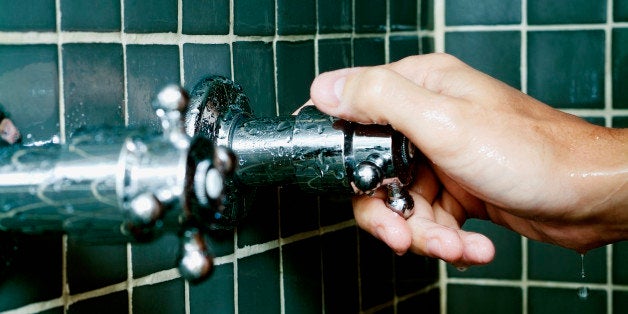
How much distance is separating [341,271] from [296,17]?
13.7 inches

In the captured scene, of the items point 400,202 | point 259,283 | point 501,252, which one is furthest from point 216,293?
point 501,252

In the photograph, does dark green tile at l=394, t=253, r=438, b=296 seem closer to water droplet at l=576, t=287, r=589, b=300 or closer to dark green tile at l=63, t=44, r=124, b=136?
water droplet at l=576, t=287, r=589, b=300

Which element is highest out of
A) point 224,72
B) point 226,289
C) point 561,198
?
point 224,72

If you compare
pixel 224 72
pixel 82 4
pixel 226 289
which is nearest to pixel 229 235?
pixel 226 289

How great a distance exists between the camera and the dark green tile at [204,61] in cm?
62

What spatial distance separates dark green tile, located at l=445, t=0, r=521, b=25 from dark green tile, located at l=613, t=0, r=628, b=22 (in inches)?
5.7

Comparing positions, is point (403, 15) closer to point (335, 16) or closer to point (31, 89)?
point (335, 16)

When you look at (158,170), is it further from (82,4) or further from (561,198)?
(561,198)

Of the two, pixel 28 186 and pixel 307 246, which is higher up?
pixel 28 186

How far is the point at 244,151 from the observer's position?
0.55 metres

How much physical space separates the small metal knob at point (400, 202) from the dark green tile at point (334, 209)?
162 millimetres

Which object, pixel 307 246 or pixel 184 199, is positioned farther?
pixel 307 246

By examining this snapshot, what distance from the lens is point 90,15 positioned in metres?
0.52

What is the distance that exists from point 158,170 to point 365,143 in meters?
0.21
